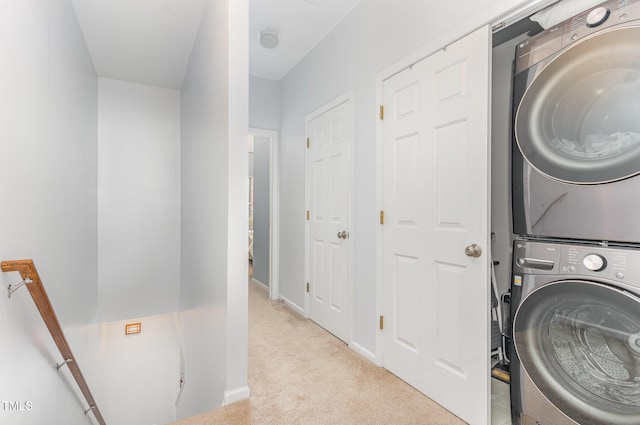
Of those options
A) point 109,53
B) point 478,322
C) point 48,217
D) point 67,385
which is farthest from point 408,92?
point 109,53

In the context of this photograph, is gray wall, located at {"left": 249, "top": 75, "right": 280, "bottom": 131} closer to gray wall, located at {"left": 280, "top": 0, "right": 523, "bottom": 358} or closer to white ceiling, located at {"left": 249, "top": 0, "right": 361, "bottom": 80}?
white ceiling, located at {"left": 249, "top": 0, "right": 361, "bottom": 80}

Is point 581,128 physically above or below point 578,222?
above

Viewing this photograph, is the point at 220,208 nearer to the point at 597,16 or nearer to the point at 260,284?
the point at 597,16

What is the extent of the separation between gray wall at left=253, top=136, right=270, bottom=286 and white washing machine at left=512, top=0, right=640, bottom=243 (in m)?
3.44

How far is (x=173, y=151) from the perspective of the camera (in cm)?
413

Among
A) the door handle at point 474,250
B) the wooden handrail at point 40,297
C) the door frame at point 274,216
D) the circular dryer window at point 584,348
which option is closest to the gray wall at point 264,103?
the door frame at point 274,216

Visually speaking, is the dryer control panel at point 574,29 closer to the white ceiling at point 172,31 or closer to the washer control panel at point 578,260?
the washer control panel at point 578,260

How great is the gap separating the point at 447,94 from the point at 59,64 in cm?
241

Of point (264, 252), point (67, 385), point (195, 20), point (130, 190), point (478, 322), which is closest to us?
point (478, 322)

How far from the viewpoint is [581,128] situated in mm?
1307

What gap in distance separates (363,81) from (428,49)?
25.9 inches

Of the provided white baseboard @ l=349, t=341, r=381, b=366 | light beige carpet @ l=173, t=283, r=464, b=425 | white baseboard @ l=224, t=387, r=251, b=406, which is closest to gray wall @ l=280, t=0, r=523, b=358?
white baseboard @ l=349, t=341, r=381, b=366

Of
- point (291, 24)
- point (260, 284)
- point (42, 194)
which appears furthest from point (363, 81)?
point (260, 284)

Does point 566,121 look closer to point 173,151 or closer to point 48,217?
point 48,217
